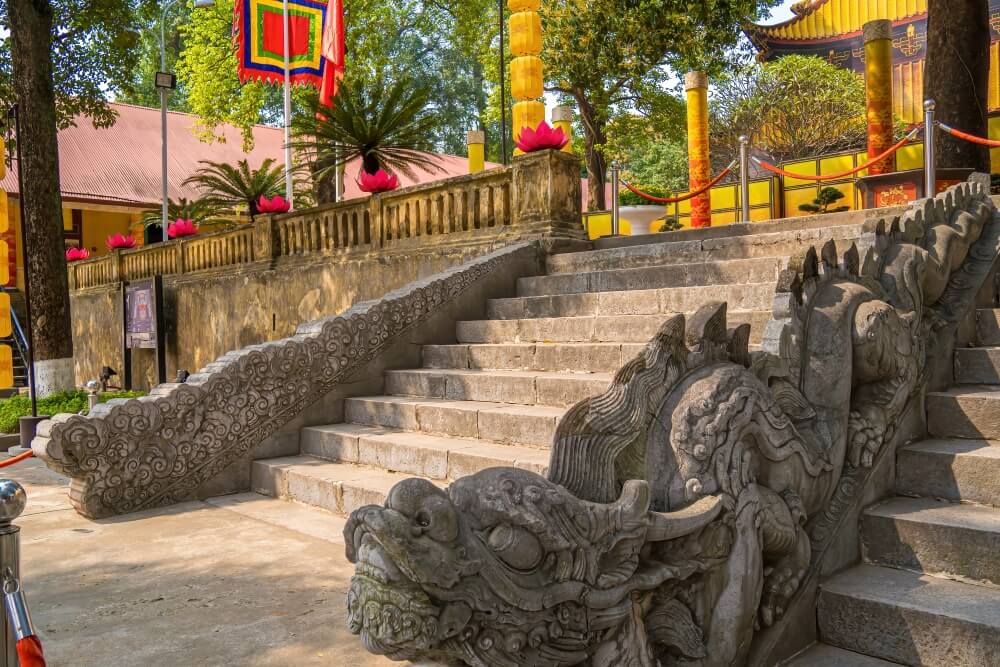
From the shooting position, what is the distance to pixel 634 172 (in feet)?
119

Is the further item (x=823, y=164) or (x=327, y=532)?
(x=823, y=164)

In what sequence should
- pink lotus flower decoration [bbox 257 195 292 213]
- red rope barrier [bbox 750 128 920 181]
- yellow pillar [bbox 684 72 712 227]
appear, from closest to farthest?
red rope barrier [bbox 750 128 920 181] → pink lotus flower decoration [bbox 257 195 292 213] → yellow pillar [bbox 684 72 712 227]

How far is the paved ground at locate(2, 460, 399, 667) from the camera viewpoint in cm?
307

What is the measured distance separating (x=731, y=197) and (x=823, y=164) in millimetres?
1869

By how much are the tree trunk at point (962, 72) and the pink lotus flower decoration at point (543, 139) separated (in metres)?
4.74

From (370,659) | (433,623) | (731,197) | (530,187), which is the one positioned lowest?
(370,659)

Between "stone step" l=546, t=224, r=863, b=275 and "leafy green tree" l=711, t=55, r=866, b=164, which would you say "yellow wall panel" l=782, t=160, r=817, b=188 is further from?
"stone step" l=546, t=224, r=863, b=275

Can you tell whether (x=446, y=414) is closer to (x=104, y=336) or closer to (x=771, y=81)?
(x=104, y=336)

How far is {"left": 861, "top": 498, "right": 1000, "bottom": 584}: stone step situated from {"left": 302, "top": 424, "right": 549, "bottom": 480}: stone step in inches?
59.3

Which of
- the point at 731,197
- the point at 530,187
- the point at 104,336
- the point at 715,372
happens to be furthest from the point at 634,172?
the point at 715,372

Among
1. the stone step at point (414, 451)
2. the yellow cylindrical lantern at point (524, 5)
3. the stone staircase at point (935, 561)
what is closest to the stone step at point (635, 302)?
the stone step at point (414, 451)

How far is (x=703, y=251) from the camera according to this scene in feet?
21.7

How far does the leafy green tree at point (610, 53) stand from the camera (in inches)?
720

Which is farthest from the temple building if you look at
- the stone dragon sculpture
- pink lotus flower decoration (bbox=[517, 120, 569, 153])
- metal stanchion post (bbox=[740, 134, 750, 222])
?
the stone dragon sculpture
